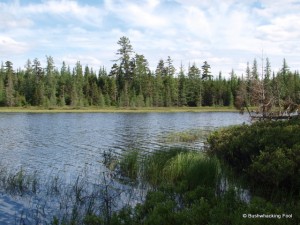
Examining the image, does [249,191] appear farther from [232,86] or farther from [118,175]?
[232,86]

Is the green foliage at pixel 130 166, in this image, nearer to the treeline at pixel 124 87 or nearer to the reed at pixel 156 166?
the reed at pixel 156 166

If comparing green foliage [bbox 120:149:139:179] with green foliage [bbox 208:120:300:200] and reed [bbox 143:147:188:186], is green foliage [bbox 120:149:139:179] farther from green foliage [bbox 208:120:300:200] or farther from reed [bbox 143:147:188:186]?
green foliage [bbox 208:120:300:200]

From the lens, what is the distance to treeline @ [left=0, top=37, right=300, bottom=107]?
10069cm

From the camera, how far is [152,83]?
109 metres

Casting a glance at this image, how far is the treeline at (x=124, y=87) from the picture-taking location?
100688 millimetres

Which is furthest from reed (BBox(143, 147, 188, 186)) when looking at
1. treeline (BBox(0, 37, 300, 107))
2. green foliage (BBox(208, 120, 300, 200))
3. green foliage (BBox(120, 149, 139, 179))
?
treeline (BBox(0, 37, 300, 107))

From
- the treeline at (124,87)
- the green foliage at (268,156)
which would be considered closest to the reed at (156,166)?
the green foliage at (268,156)

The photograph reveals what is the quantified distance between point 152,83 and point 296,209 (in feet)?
333

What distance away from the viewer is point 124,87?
10838 cm

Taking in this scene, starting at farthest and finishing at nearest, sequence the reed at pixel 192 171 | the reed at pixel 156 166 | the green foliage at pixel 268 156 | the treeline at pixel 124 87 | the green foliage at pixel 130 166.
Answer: the treeline at pixel 124 87 → the green foliage at pixel 130 166 → the reed at pixel 156 166 → the reed at pixel 192 171 → the green foliage at pixel 268 156

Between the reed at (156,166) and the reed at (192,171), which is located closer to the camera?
the reed at (192,171)

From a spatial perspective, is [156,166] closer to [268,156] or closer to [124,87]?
[268,156]

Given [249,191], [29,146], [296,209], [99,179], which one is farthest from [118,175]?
[29,146]

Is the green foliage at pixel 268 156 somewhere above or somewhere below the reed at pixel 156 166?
above
